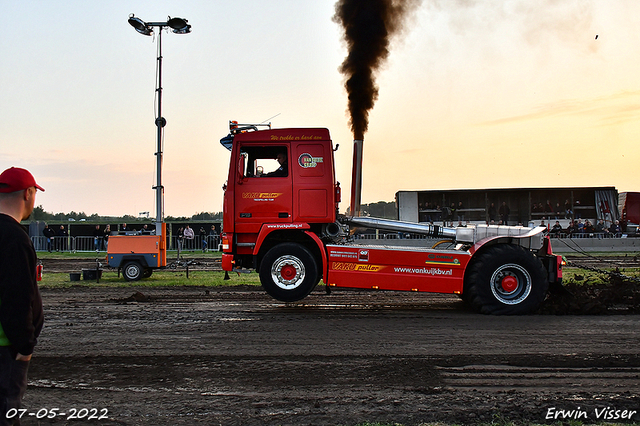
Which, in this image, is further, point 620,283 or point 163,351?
point 620,283

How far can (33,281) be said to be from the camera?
103 inches

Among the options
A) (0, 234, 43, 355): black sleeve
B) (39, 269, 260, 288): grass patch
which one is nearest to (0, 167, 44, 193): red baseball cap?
(0, 234, 43, 355): black sleeve

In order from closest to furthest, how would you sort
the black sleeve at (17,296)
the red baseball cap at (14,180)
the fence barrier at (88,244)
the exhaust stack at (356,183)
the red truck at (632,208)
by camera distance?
the black sleeve at (17,296), the red baseball cap at (14,180), the exhaust stack at (356,183), the fence barrier at (88,244), the red truck at (632,208)

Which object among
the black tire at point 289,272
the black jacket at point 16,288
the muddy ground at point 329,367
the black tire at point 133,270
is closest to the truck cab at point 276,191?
the black tire at point 289,272

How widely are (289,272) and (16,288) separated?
20.8ft

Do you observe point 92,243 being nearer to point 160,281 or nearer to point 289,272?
point 160,281

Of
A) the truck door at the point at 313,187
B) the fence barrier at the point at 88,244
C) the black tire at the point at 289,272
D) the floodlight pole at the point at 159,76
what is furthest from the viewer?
the fence barrier at the point at 88,244

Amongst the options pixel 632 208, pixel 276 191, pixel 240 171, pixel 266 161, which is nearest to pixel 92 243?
pixel 240 171

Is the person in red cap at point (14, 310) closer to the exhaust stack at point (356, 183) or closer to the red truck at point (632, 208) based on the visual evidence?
the exhaust stack at point (356, 183)

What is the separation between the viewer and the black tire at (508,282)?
8094 millimetres

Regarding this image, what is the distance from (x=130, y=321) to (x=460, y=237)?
567cm

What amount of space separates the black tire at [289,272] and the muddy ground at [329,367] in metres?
0.45

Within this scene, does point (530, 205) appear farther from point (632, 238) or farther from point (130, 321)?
point (130, 321)

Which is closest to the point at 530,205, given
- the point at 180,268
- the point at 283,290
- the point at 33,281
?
the point at 180,268
